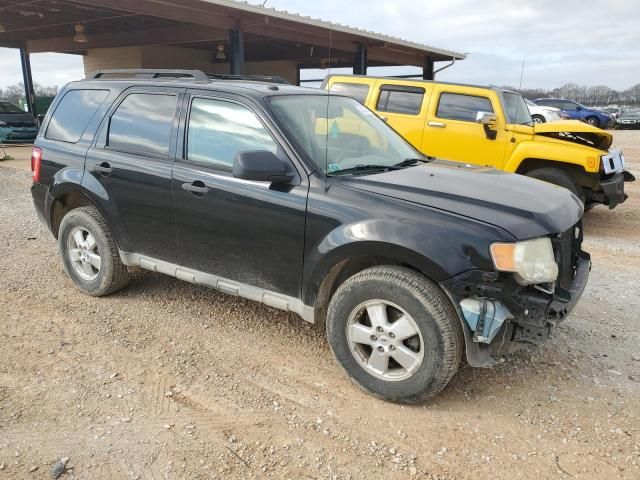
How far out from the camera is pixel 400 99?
8039mm

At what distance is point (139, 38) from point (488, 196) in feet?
56.7

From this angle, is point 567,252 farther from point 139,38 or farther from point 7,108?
point 7,108

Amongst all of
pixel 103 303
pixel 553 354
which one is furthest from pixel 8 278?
pixel 553 354

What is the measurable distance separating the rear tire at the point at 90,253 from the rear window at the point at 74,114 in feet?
2.19

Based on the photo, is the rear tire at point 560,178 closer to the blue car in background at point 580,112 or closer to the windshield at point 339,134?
the windshield at point 339,134

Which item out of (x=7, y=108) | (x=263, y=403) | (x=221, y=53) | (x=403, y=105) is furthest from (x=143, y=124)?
(x=221, y=53)

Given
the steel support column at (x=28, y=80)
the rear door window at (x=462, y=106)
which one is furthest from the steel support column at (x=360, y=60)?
the steel support column at (x=28, y=80)

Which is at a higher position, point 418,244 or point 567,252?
point 418,244

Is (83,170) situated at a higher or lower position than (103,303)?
higher

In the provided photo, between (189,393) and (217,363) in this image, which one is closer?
(189,393)

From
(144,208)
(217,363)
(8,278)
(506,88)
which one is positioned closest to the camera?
(217,363)

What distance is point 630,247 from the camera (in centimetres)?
645

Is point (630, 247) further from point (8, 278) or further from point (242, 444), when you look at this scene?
point (8, 278)

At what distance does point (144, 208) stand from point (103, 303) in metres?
1.05
